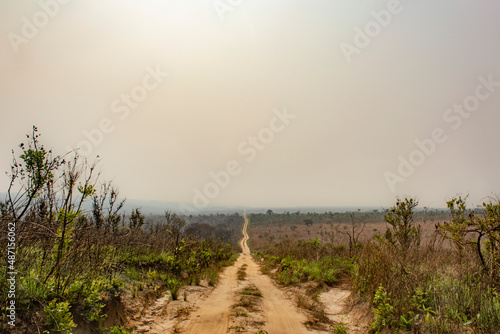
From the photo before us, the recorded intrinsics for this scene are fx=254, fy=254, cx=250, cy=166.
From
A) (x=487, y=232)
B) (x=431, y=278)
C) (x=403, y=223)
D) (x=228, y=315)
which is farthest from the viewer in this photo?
(x=403, y=223)

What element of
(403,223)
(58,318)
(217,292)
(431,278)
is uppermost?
(403,223)

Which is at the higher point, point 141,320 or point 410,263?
point 410,263

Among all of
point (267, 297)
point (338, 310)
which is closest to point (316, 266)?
point (267, 297)

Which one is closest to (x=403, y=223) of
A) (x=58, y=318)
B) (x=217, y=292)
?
(x=217, y=292)

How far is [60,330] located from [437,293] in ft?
22.6

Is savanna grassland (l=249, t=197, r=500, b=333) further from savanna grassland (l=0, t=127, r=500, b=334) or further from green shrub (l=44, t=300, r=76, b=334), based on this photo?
green shrub (l=44, t=300, r=76, b=334)

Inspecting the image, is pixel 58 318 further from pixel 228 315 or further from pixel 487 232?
pixel 487 232

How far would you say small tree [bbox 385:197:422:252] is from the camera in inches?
305

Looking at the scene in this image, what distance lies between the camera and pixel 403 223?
8344mm

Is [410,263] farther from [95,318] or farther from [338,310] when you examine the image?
[95,318]

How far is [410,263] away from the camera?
6363 mm

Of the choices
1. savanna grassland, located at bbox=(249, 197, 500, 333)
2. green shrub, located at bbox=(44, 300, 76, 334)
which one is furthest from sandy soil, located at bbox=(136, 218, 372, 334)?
green shrub, located at bbox=(44, 300, 76, 334)

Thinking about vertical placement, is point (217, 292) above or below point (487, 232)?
below

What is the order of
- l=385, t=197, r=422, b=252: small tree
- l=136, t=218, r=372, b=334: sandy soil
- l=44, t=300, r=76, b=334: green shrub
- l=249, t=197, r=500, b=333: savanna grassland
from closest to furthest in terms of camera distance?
l=44, t=300, r=76, b=334: green shrub → l=249, t=197, r=500, b=333: savanna grassland → l=136, t=218, r=372, b=334: sandy soil → l=385, t=197, r=422, b=252: small tree
